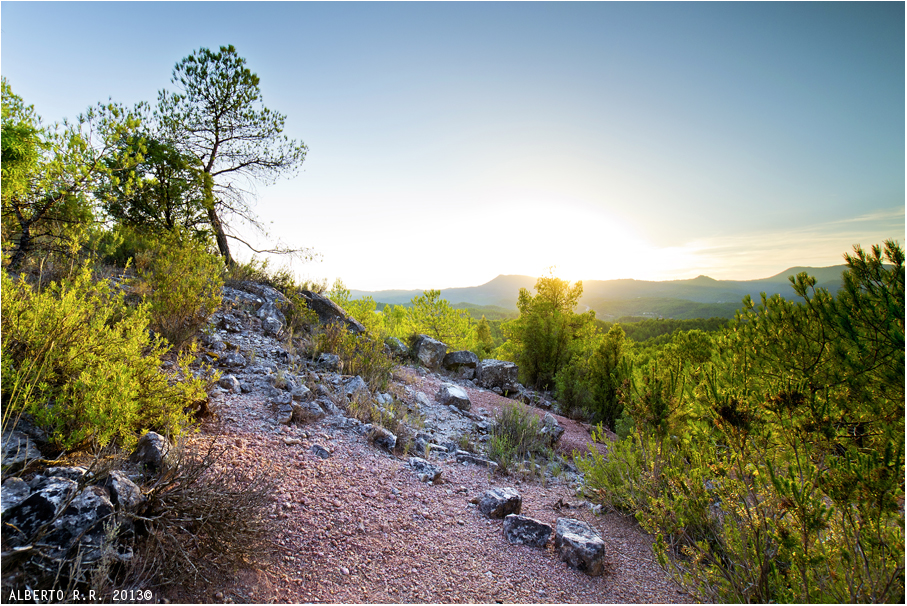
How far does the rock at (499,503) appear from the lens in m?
3.33

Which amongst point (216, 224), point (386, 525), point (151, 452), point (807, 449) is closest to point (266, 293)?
point (216, 224)

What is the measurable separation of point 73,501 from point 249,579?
3.12 ft

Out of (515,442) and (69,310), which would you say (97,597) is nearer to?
(69,310)

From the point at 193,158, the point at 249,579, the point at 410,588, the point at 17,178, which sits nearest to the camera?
the point at 249,579

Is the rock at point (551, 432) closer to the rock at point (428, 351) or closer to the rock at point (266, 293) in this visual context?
the rock at point (428, 351)

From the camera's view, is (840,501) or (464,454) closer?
(840,501)

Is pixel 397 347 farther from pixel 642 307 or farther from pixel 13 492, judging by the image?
pixel 642 307

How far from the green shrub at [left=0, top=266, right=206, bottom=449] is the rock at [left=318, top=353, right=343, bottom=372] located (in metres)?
3.13

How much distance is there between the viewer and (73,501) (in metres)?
1.81

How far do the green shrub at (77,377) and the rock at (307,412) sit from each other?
1.21 m

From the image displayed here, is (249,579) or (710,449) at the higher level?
(710,449)

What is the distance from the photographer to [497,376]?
1048 cm

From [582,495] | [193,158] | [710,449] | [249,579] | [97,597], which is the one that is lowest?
[582,495]

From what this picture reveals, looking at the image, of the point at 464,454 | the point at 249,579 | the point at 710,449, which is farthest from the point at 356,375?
the point at 710,449
